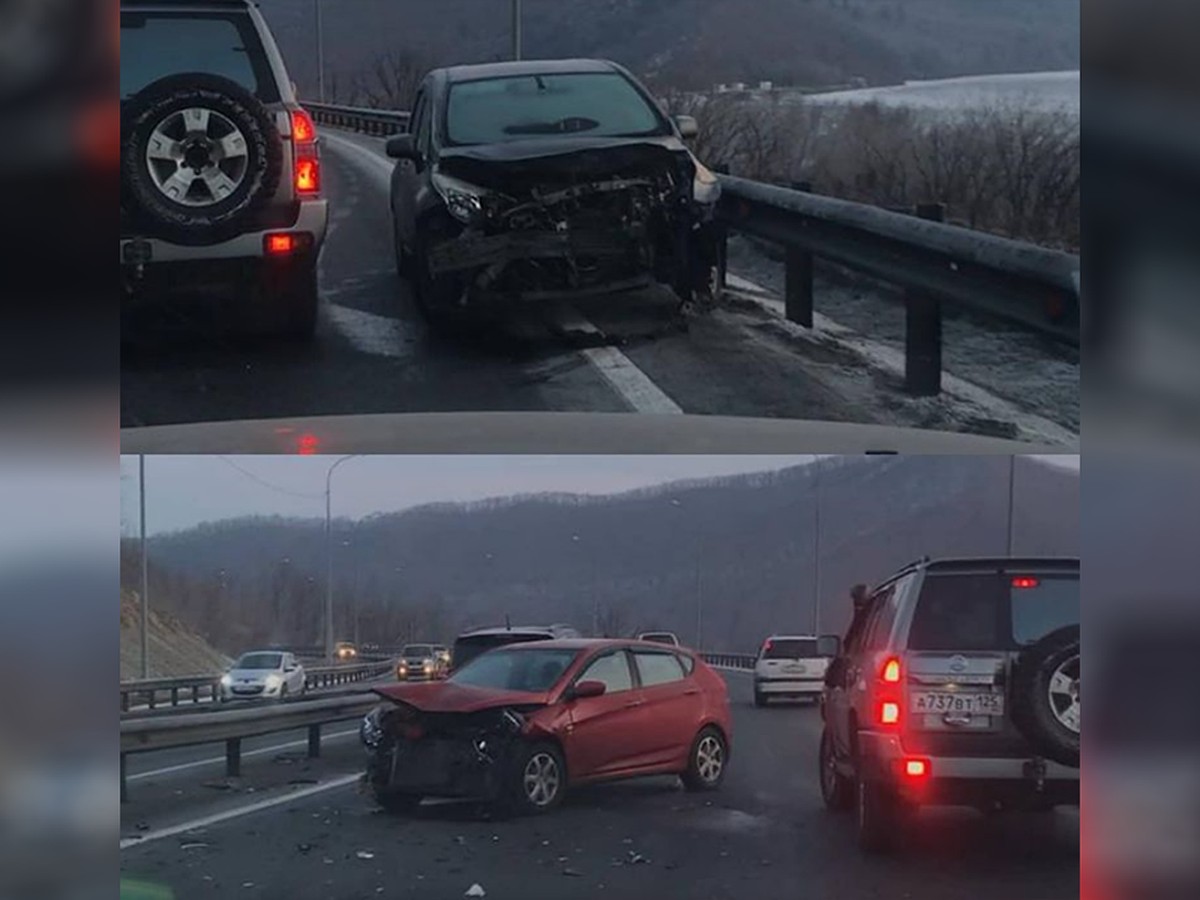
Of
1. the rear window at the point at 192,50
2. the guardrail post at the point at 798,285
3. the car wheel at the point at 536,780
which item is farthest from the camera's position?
the guardrail post at the point at 798,285

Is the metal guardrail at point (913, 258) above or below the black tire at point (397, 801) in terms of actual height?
above

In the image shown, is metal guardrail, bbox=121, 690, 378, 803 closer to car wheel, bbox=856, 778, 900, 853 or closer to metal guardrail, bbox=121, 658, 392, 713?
metal guardrail, bbox=121, 658, 392, 713

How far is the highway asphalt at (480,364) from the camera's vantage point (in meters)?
2.72

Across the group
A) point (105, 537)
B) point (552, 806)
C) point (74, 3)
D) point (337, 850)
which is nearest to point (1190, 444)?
point (552, 806)

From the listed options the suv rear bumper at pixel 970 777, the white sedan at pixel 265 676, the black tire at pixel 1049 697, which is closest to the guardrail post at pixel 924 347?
the black tire at pixel 1049 697

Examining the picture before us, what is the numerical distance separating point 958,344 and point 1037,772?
0.63 metres

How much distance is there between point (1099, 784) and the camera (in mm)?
2559

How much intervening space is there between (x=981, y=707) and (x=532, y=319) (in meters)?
0.84

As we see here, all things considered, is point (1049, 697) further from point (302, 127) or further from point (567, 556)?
point (302, 127)

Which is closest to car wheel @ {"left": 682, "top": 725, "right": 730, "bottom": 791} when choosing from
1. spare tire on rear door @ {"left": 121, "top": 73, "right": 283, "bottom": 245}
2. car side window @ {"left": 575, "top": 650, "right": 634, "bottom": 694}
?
Result: car side window @ {"left": 575, "top": 650, "right": 634, "bottom": 694}

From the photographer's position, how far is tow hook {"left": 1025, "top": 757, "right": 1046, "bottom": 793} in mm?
2520

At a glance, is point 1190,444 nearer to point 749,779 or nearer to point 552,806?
point 749,779

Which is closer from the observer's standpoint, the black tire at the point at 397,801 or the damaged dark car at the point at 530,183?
the black tire at the point at 397,801

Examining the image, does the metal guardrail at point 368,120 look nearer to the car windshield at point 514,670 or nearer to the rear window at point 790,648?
the car windshield at point 514,670
